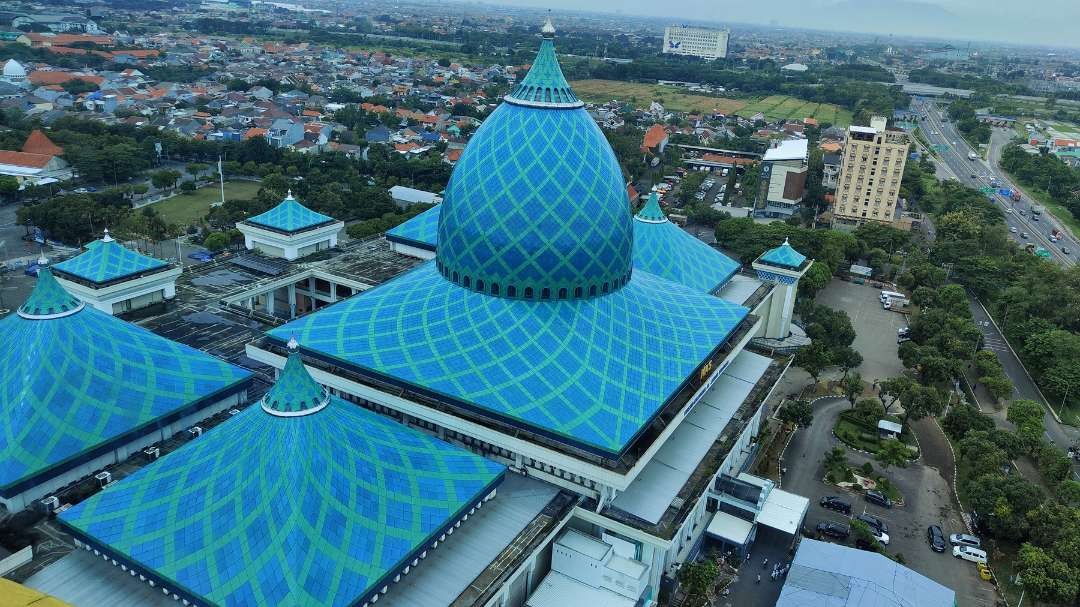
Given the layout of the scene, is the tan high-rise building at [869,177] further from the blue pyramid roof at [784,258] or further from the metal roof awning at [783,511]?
the metal roof awning at [783,511]

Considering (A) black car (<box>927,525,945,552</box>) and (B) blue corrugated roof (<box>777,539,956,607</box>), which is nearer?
(B) blue corrugated roof (<box>777,539,956,607</box>)

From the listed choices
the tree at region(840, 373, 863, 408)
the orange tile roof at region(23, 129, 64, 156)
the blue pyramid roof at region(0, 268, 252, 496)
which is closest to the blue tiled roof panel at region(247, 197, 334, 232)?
the blue pyramid roof at region(0, 268, 252, 496)

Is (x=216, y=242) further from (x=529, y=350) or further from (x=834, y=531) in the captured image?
(x=834, y=531)

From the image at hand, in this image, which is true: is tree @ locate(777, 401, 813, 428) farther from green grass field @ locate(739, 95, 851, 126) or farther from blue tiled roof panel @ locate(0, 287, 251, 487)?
green grass field @ locate(739, 95, 851, 126)

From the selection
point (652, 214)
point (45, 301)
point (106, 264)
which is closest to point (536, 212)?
point (652, 214)

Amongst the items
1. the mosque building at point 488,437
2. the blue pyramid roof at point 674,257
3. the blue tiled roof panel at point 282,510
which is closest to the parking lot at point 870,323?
the blue pyramid roof at point 674,257

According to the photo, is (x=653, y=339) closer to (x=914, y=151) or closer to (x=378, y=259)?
(x=378, y=259)

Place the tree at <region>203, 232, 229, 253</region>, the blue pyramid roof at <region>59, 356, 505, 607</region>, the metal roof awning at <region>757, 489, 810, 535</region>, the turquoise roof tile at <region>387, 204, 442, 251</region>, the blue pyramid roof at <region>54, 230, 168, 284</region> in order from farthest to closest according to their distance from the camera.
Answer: the tree at <region>203, 232, 229, 253</region> < the turquoise roof tile at <region>387, 204, 442, 251</region> < the blue pyramid roof at <region>54, 230, 168, 284</region> < the metal roof awning at <region>757, 489, 810, 535</region> < the blue pyramid roof at <region>59, 356, 505, 607</region>
